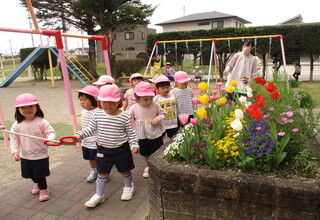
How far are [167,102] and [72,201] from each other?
5.76 feet

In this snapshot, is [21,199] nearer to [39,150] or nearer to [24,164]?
[24,164]

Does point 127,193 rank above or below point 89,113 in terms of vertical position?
below

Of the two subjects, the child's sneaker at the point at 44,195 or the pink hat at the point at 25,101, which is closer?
the pink hat at the point at 25,101

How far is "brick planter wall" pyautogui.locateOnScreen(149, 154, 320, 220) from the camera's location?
1.84 metres

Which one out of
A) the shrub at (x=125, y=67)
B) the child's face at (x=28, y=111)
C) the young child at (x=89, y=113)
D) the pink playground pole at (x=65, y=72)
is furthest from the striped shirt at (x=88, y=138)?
the shrub at (x=125, y=67)

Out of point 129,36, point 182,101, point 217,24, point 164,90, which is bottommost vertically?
point 182,101

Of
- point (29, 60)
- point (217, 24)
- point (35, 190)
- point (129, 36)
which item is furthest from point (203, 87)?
point (129, 36)

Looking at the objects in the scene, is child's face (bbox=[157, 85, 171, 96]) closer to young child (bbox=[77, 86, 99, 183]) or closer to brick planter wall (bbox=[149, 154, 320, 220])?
young child (bbox=[77, 86, 99, 183])

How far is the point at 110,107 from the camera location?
2.78 metres

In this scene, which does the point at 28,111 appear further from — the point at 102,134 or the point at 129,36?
the point at 129,36

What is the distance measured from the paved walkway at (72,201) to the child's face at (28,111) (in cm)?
98

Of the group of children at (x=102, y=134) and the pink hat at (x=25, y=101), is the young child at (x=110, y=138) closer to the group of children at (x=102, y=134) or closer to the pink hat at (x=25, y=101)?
the group of children at (x=102, y=134)

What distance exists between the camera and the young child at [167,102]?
12.2 feet

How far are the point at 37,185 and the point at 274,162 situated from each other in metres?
2.72
